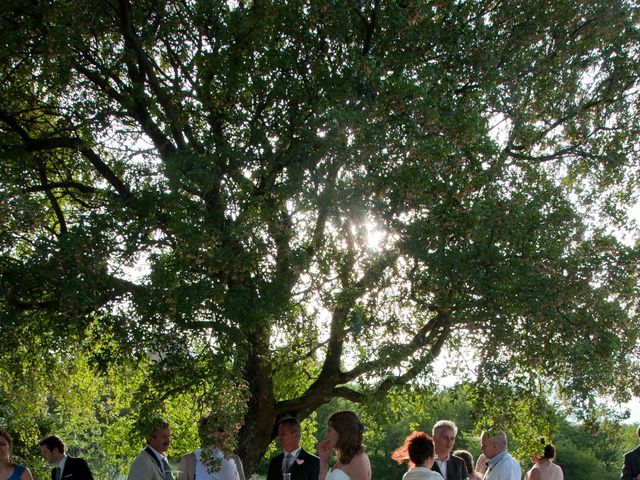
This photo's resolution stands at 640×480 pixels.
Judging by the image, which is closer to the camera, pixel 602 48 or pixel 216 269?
pixel 216 269

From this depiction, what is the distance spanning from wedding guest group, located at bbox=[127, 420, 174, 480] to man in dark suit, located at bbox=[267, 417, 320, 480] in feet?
3.89

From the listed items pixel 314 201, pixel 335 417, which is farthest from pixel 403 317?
pixel 335 417

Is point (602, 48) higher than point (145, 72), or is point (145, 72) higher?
point (602, 48)

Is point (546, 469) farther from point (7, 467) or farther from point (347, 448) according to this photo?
point (7, 467)

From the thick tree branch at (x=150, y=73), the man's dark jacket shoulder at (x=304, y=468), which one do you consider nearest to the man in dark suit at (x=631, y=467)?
the man's dark jacket shoulder at (x=304, y=468)

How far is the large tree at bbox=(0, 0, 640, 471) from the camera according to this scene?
31.4 ft

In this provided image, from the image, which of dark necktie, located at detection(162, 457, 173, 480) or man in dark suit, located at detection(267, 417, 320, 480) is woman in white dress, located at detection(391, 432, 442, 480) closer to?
man in dark suit, located at detection(267, 417, 320, 480)

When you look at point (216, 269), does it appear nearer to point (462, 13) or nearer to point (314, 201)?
point (314, 201)

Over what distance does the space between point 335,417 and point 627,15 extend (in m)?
8.11

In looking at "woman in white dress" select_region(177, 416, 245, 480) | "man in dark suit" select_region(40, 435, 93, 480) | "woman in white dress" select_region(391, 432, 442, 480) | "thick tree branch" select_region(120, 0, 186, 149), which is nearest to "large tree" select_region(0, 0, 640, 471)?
"thick tree branch" select_region(120, 0, 186, 149)

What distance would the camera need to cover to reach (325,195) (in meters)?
→ 9.48

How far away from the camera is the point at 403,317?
1141cm

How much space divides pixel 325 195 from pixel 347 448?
11.7ft

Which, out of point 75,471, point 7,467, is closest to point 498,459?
point 75,471
